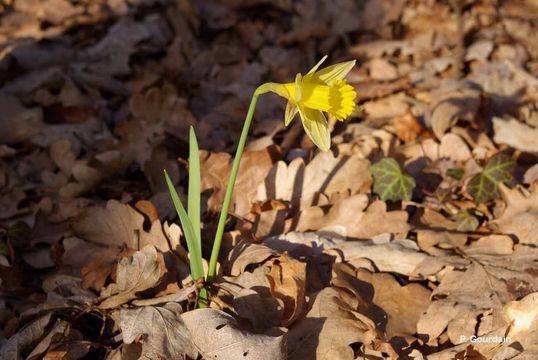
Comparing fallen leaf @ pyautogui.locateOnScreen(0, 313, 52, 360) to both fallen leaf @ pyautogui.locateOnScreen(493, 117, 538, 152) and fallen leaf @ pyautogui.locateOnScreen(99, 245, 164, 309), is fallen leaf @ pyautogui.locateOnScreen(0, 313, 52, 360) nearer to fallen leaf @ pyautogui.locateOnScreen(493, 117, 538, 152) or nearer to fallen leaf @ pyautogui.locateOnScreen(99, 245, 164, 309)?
fallen leaf @ pyautogui.locateOnScreen(99, 245, 164, 309)

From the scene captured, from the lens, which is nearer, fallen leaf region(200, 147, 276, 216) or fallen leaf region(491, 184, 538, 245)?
fallen leaf region(491, 184, 538, 245)

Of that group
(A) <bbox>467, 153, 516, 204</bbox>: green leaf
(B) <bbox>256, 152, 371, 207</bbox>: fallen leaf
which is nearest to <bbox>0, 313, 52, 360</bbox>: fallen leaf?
(B) <bbox>256, 152, 371, 207</bbox>: fallen leaf

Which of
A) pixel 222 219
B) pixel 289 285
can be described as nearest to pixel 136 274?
pixel 222 219

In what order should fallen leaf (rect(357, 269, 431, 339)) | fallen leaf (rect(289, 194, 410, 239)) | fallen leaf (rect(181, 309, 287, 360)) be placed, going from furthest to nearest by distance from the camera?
fallen leaf (rect(289, 194, 410, 239)) → fallen leaf (rect(357, 269, 431, 339)) → fallen leaf (rect(181, 309, 287, 360))

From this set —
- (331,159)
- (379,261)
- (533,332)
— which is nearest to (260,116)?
(331,159)

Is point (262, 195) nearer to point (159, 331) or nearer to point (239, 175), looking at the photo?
point (239, 175)

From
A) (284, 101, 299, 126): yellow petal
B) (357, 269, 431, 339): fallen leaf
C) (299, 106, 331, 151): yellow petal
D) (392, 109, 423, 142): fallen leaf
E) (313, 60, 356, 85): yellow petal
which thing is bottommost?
(357, 269, 431, 339): fallen leaf

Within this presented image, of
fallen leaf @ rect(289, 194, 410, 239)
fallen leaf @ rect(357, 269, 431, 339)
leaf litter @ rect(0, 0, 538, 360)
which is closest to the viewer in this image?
leaf litter @ rect(0, 0, 538, 360)

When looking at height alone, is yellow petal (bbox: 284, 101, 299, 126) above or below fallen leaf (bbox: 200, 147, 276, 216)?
above
